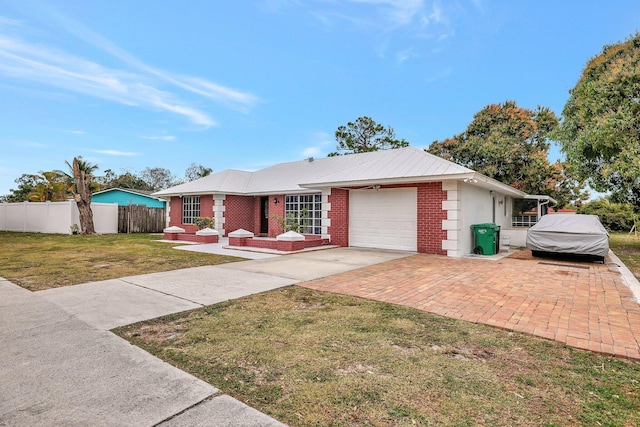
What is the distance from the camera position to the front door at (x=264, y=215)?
1808cm

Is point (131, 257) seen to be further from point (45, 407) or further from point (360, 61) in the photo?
point (360, 61)

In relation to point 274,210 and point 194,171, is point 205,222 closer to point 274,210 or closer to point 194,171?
point 274,210

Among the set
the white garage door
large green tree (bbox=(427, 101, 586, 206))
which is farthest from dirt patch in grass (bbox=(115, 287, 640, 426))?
large green tree (bbox=(427, 101, 586, 206))

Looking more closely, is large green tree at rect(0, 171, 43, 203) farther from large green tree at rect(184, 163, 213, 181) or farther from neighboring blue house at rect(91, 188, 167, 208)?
large green tree at rect(184, 163, 213, 181)

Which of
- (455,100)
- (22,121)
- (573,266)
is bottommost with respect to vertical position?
(573,266)

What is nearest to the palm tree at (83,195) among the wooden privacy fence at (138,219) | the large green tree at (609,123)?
the wooden privacy fence at (138,219)

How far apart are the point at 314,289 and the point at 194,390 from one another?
360 centimetres

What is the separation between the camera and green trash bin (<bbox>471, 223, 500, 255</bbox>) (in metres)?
10.9

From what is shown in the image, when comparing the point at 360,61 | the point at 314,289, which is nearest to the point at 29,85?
the point at 360,61

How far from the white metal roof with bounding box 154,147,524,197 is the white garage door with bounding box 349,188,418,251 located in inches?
34.6

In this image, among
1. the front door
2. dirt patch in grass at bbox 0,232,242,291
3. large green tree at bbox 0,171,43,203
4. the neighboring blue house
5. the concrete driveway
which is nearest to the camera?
the concrete driveway

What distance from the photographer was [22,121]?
20141 millimetres

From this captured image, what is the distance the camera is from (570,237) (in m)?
9.49

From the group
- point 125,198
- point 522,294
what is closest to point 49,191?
point 125,198
